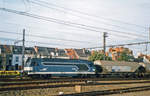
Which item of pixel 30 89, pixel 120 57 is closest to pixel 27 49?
pixel 120 57

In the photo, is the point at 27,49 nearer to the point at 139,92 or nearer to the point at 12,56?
the point at 12,56

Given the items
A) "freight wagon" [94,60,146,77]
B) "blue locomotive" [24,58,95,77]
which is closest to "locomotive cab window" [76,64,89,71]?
"blue locomotive" [24,58,95,77]

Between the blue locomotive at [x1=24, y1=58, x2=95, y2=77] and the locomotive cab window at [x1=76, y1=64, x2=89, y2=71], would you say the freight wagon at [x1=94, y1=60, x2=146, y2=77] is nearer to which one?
the blue locomotive at [x1=24, y1=58, x2=95, y2=77]

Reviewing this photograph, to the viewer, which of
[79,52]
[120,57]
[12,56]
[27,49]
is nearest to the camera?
[12,56]

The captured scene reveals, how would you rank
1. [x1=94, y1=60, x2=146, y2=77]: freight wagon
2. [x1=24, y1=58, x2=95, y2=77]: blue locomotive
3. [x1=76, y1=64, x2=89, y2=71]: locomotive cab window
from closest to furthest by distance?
[x1=24, y1=58, x2=95, y2=77]: blue locomotive, [x1=76, y1=64, x2=89, y2=71]: locomotive cab window, [x1=94, y1=60, x2=146, y2=77]: freight wagon

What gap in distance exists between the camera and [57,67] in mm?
28297

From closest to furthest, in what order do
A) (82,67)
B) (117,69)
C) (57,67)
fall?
(57,67)
(82,67)
(117,69)

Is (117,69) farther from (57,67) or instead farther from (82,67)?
(57,67)

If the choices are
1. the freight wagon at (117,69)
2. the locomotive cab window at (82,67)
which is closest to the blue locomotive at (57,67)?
the locomotive cab window at (82,67)

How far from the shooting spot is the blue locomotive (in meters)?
26.8

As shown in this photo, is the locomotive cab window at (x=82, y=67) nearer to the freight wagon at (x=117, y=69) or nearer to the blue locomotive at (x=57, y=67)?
the blue locomotive at (x=57, y=67)

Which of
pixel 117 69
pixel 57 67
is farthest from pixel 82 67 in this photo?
pixel 117 69

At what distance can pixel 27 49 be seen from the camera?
2522 inches

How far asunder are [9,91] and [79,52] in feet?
214
